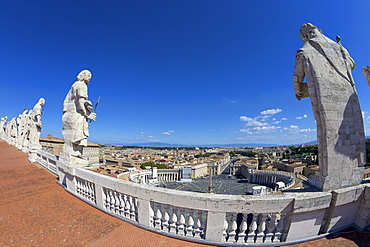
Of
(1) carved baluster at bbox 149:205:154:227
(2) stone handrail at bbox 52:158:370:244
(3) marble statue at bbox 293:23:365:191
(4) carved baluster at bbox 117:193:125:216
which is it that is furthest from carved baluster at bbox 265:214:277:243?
(4) carved baluster at bbox 117:193:125:216

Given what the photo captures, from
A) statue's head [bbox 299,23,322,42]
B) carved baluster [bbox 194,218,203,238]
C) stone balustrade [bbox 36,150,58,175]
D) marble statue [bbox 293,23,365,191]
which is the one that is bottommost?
carved baluster [bbox 194,218,203,238]

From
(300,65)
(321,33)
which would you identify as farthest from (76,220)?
(321,33)

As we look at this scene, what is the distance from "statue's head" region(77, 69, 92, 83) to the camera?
7.80m

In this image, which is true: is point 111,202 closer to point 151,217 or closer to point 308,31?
point 151,217

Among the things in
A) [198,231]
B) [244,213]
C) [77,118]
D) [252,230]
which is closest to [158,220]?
[198,231]

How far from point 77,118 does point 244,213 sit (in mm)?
7718

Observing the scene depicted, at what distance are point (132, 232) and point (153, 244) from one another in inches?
28.9

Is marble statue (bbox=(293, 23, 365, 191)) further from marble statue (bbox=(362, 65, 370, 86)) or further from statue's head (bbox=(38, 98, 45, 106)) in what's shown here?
statue's head (bbox=(38, 98, 45, 106))

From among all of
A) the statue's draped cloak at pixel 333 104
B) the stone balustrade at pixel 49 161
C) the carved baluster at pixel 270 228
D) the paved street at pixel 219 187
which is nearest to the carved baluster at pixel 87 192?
the stone balustrade at pixel 49 161

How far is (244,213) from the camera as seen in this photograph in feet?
12.0

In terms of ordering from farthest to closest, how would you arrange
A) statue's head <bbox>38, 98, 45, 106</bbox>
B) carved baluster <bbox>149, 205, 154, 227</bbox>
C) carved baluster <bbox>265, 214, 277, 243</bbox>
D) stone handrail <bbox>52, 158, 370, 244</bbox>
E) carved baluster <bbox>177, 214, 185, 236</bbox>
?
1. statue's head <bbox>38, 98, 45, 106</bbox>
2. carved baluster <bbox>149, 205, 154, 227</bbox>
3. carved baluster <bbox>177, 214, 185, 236</bbox>
4. carved baluster <bbox>265, 214, 277, 243</bbox>
5. stone handrail <bbox>52, 158, 370, 244</bbox>

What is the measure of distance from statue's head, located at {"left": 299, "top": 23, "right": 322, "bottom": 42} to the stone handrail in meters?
4.25

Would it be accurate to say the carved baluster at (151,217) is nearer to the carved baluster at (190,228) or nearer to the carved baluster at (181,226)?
the carved baluster at (181,226)

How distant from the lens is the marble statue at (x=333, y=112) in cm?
435
